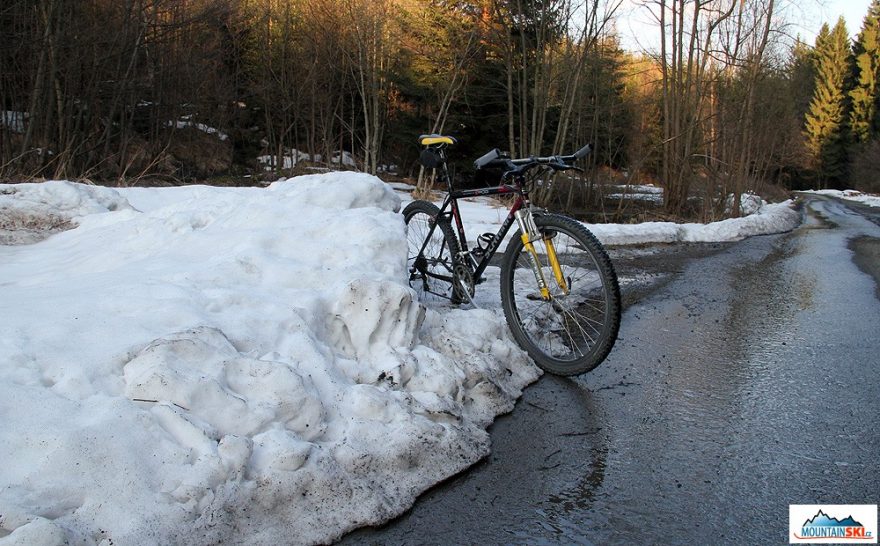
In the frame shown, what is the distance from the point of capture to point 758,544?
2150mm

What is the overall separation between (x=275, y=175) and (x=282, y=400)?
75.4 ft

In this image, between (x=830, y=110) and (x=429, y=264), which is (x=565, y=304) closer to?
(x=429, y=264)

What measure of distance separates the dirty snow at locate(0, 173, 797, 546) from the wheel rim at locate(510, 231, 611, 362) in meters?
0.22

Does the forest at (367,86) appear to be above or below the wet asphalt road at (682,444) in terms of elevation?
above

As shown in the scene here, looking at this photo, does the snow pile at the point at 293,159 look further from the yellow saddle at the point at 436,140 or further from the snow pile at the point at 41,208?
the yellow saddle at the point at 436,140

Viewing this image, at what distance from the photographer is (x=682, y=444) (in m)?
2.93

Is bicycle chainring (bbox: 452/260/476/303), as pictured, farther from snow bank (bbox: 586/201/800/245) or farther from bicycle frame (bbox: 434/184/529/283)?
snow bank (bbox: 586/201/800/245)

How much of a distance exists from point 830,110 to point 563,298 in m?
76.3

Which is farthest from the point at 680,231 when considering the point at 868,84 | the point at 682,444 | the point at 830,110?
the point at 830,110

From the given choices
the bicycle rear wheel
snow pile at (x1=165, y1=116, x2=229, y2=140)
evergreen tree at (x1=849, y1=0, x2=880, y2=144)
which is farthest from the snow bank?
evergreen tree at (x1=849, y1=0, x2=880, y2=144)

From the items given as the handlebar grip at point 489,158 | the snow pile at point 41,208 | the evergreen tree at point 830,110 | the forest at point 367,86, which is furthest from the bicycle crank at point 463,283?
the evergreen tree at point 830,110

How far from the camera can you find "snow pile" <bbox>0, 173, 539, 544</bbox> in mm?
2010

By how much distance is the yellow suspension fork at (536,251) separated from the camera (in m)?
3.71

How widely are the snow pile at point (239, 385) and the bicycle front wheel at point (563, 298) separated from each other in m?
0.18
